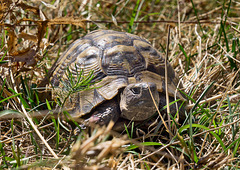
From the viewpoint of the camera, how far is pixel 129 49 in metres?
2.32

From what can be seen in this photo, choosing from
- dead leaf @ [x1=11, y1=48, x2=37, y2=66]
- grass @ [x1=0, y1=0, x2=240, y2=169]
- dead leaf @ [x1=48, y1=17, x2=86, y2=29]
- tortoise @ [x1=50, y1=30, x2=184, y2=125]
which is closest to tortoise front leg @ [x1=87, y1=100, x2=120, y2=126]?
tortoise @ [x1=50, y1=30, x2=184, y2=125]

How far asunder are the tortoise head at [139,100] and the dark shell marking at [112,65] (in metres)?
0.11

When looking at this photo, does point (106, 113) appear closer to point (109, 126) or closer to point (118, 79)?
point (118, 79)

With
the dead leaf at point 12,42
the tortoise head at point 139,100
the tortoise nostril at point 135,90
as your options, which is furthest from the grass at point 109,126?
the tortoise nostril at point 135,90

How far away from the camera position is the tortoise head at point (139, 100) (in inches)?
79.0

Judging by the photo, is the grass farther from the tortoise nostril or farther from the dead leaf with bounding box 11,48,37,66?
the tortoise nostril

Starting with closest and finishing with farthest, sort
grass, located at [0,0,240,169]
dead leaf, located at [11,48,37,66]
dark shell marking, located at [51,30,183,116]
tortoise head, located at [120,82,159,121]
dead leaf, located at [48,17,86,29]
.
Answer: grass, located at [0,0,240,169] < tortoise head, located at [120,82,159,121] < dark shell marking, located at [51,30,183,116] < dead leaf, located at [11,48,37,66] < dead leaf, located at [48,17,86,29]

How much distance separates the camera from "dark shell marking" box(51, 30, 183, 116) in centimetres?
215

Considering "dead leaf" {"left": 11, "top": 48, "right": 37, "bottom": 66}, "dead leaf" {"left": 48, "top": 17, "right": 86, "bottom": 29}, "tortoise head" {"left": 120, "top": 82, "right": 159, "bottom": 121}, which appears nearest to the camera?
"tortoise head" {"left": 120, "top": 82, "right": 159, "bottom": 121}

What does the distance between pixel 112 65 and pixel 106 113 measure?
386mm

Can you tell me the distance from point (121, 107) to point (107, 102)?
132 mm

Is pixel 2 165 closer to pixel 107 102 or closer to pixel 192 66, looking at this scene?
pixel 107 102

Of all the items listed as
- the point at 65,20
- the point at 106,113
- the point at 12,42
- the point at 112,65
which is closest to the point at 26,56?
the point at 12,42

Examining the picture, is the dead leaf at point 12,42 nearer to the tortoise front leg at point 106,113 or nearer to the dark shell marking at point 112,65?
the dark shell marking at point 112,65
